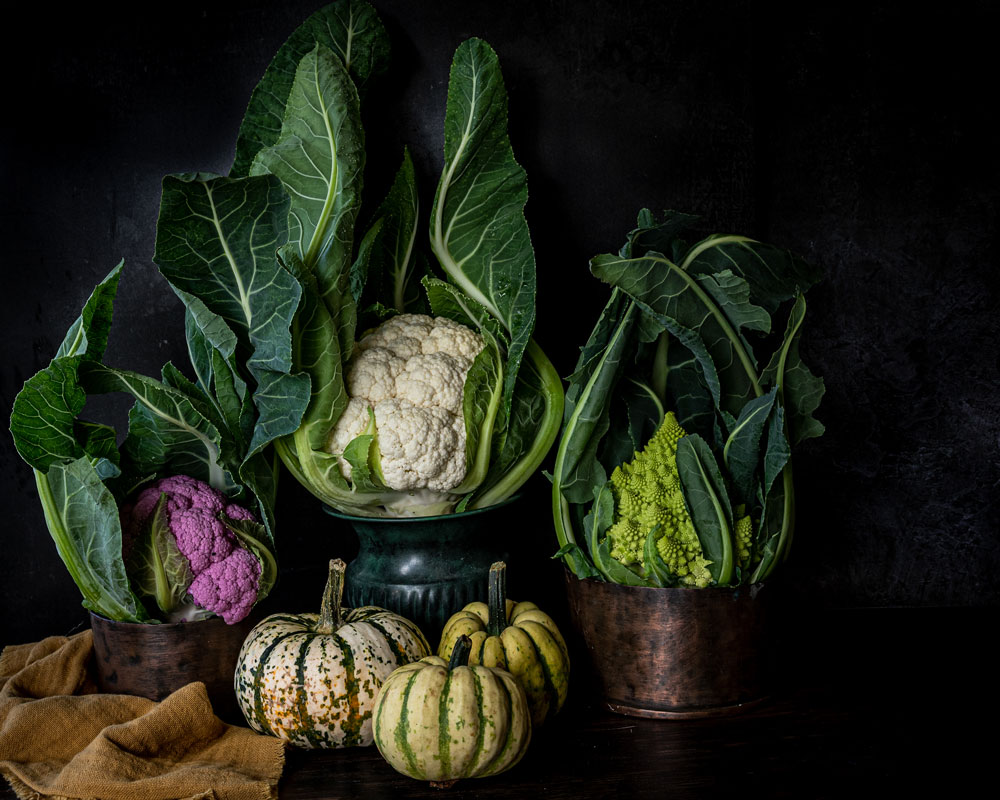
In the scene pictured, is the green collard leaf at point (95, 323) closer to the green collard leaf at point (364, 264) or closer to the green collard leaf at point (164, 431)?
the green collard leaf at point (164, 431)

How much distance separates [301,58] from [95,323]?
25.6 inches

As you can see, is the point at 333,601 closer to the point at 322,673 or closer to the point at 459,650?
the point at 322,673

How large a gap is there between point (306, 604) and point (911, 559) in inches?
51.9

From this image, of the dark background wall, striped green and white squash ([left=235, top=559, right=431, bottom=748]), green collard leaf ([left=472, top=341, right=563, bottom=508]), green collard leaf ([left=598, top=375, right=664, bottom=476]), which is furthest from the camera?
the dark background wall

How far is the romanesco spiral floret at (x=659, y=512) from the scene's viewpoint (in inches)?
51.5

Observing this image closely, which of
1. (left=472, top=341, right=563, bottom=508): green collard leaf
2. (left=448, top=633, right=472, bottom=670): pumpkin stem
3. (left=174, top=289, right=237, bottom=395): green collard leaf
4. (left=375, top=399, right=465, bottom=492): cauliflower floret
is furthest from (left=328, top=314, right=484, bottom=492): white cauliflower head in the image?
(left=448, top=633, right=472, bottom=670): pumpkin stem

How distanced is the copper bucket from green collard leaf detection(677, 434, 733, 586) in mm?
47

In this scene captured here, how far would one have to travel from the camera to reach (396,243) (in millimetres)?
1656

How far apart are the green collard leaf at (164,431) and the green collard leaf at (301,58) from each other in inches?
19.4

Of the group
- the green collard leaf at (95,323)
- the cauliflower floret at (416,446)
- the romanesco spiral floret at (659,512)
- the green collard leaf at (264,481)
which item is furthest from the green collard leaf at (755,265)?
the green collard leaf at (95,323)

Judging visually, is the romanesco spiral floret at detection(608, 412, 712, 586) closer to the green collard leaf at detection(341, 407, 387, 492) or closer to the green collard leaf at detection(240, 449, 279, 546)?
the green collard leaf at detection(341, 407, 387, 492)

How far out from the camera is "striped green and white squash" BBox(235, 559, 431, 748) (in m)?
1.21

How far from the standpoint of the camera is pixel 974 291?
180 cm

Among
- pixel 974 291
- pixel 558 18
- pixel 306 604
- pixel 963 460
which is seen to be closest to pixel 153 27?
pixel 558 18
